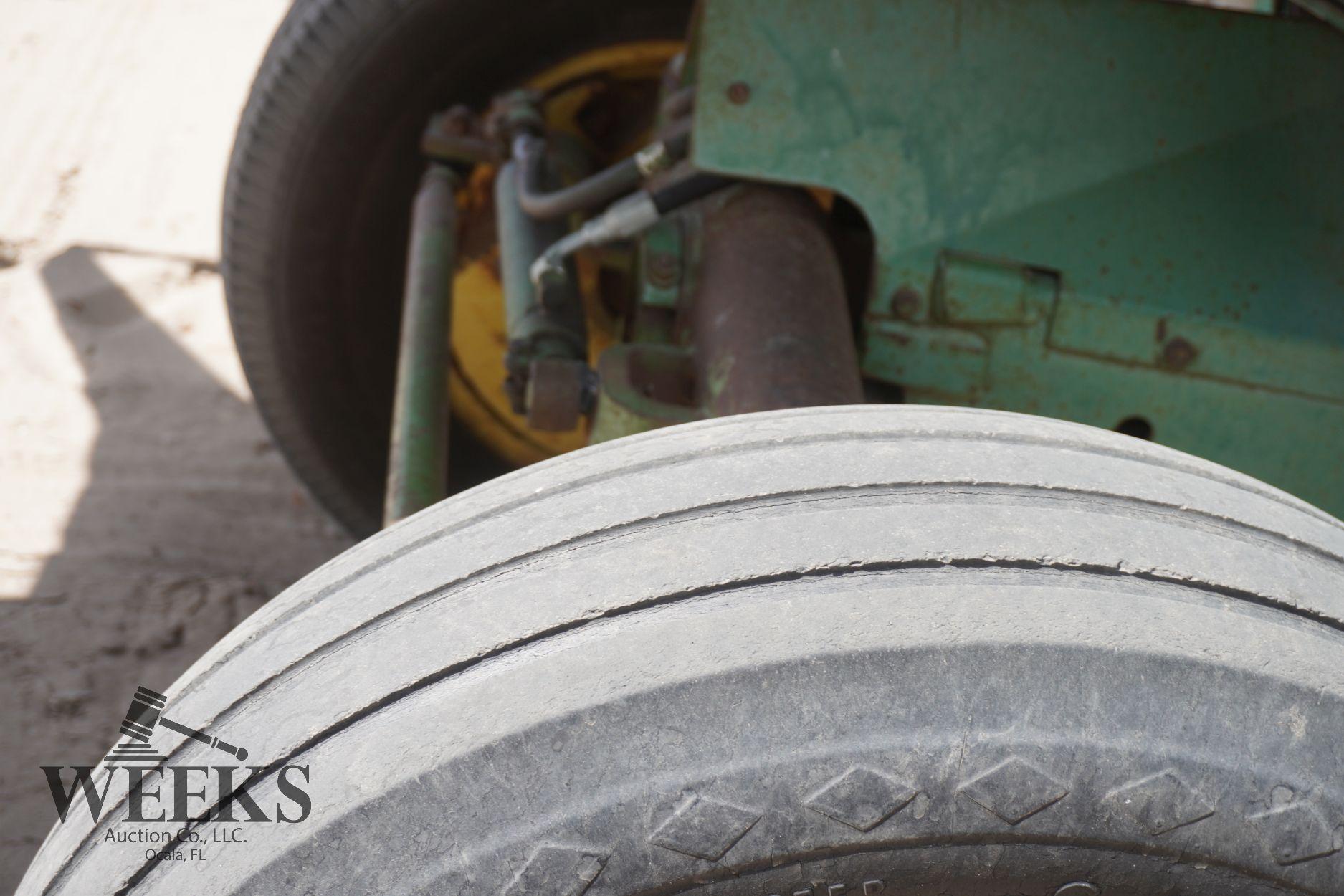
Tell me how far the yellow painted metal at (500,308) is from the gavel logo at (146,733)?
3.74ft

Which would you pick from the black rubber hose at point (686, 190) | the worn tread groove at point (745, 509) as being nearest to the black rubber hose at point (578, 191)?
the black rubber hose at point (686, 190)

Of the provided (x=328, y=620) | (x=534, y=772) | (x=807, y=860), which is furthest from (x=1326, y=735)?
(x=328, y=620)

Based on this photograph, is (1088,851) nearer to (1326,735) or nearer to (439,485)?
(1326,735)

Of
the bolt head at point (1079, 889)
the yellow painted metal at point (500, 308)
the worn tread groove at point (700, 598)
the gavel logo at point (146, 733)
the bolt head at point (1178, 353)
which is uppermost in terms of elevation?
the yellow painted metal at point (500, 308)

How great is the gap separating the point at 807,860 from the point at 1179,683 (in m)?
0.24

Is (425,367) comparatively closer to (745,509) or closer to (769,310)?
(769,310)

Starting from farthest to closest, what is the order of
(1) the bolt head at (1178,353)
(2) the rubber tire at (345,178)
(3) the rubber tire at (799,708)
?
1. (2) the rubber tire at (345,178)
2. (1) the bolt head at (1178,353)
3. (3) the rubber tire at (799,708)

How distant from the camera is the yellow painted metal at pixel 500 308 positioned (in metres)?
1.91

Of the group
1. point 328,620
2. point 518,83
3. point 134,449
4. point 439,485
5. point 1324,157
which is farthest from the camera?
point 134,449

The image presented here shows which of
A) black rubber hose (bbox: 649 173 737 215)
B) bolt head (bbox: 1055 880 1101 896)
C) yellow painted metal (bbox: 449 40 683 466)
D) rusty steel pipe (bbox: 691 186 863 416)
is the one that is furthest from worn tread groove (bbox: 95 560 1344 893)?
yellow painted metal (bbox: 449 40 683 466)

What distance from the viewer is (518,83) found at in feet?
6.16

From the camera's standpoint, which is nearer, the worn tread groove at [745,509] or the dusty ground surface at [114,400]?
the worn tread groove at [745,509]

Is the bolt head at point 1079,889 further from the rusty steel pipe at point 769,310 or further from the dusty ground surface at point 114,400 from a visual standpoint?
the dusty ground surface at point 114,400

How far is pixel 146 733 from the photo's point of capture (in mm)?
711
